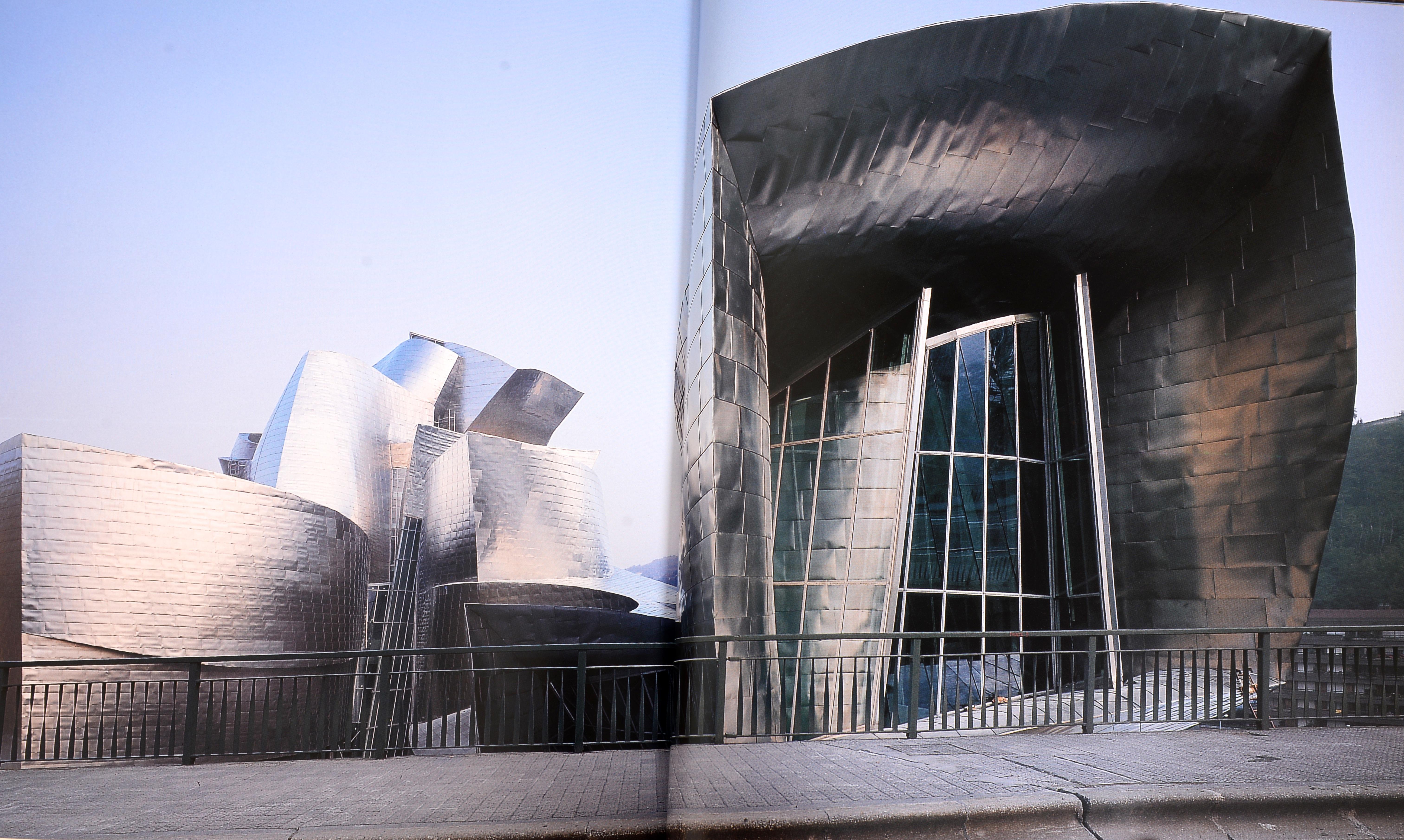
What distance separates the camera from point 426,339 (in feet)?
25.1

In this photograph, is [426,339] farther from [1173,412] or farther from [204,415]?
[1173,412]

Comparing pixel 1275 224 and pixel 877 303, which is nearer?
pixel 1275 224

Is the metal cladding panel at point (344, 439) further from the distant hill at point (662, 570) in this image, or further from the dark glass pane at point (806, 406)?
the dark glass pane at point (806, 406)

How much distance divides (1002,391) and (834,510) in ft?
8.39

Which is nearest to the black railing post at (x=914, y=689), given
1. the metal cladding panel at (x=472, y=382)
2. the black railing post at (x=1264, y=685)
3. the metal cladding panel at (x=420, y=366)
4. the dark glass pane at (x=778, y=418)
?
the black railing post at (x=1264, y=685)

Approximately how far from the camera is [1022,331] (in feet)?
31.1

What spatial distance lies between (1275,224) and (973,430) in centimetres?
353

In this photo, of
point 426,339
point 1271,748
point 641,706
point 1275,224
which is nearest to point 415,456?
point 426,339

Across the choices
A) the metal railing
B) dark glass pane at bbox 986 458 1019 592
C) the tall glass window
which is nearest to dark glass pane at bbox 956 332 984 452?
the tall glass window

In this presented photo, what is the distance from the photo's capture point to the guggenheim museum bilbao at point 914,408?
21.9 ft

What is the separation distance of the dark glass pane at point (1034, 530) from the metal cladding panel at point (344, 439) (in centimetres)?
661

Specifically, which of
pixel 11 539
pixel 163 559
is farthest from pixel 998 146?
pixel 11 539

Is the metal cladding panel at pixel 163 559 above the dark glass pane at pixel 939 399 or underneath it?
underneath

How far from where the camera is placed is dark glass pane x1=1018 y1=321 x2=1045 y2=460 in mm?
9305
